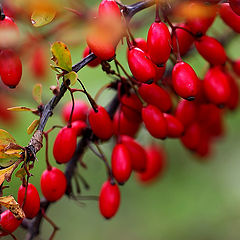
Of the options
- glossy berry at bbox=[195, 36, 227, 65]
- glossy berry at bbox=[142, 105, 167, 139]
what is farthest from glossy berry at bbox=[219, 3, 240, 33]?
glossy berry at bbox=[142, 105, 167, 139]

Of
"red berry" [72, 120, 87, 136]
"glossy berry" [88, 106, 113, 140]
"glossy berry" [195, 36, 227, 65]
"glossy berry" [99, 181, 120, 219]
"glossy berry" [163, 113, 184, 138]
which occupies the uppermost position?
"glossy berry" [195, 36, 227, 65]

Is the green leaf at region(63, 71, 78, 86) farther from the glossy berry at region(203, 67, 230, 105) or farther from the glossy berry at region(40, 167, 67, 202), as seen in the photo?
the glossy berry at region(203, 67, 230, 105)

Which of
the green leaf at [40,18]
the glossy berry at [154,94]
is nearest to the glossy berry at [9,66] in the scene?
the green leaf at [40,18]

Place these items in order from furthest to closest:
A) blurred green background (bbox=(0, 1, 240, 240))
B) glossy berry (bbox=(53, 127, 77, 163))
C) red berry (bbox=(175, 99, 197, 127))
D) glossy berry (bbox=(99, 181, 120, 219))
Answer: blurred green background (bbox=(0, 1, 240, 240))
red berry (bbox=(175, 99, 197, 127))
glossy berry (bbox=(99, 181, 120, 219))
glossy berry (bbox=(53, 127, 77, 163))

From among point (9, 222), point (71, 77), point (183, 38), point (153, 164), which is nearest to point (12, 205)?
point (9, 222)

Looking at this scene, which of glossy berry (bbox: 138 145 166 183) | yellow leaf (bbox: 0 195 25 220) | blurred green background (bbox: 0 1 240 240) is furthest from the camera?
blurred green background (bbox: 0 1 240 240)

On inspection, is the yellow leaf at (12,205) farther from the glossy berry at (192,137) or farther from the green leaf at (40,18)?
the glossy berry at (192,137)

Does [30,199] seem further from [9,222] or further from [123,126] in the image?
[123,126]
